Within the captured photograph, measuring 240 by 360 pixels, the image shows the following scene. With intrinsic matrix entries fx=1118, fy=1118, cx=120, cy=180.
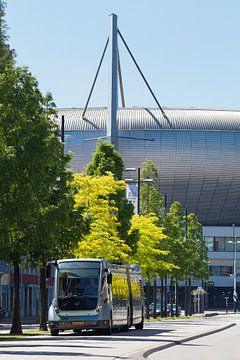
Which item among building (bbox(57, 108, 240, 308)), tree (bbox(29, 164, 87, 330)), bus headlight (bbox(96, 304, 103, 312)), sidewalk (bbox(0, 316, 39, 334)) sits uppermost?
building (bbox(57, 108, 240, 308))

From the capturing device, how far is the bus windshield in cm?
4347

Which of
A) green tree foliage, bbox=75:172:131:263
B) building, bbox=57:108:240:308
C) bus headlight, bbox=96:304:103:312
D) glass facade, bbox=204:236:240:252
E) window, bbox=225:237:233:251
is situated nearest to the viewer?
bus headlight, bbox=96:304:103:312

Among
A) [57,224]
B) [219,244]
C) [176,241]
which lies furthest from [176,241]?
[219,244]

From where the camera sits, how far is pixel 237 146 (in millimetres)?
172375

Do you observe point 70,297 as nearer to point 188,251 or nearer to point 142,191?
point 142,191

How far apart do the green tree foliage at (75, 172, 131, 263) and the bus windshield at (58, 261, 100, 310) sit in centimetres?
1467

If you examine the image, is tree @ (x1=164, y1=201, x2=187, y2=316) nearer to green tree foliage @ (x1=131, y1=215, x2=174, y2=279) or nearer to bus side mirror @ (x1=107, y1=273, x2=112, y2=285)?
green tree foliage @ (x1=131, y1=215, x2=174, y2=279)

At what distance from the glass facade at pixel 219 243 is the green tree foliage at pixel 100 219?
126789 millimetres

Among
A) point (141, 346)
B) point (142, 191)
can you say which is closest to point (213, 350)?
point (141, 346)

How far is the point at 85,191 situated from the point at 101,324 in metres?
18.9

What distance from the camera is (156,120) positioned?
169750mm

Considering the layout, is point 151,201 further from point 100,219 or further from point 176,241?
point 100,219

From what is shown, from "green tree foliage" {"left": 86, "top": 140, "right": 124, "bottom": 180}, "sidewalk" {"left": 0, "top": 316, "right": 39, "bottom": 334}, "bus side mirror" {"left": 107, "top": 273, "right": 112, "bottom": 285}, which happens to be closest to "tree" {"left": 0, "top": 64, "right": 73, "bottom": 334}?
"bus side mirror" {"left": 107, "top": 273, "right": 112, "bottom": 285}

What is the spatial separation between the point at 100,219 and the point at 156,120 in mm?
110049
